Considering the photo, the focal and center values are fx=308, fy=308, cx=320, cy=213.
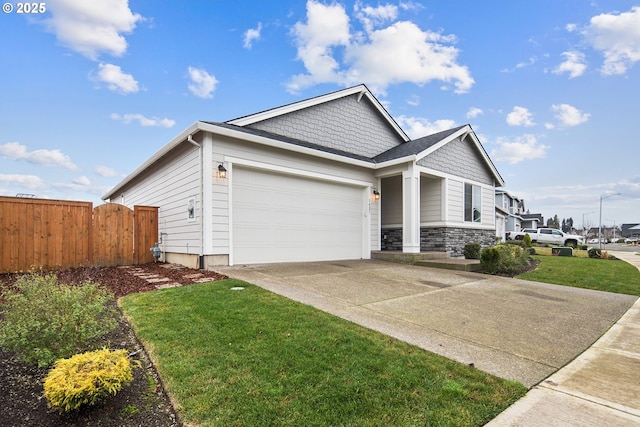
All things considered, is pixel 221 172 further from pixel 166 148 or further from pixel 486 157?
pixel 486 157

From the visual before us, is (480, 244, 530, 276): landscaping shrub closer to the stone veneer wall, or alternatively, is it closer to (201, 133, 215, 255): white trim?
the stone veneer wall

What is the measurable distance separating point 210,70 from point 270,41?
8.12 feet

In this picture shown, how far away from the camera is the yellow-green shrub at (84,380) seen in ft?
6.14

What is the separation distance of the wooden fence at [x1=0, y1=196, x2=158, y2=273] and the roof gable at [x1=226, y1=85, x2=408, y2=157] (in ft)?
14.6

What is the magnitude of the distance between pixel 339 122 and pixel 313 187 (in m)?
3.60

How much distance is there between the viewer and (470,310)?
4605 mm

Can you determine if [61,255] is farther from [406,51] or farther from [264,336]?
[406,51]

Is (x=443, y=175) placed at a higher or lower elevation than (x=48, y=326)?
higher

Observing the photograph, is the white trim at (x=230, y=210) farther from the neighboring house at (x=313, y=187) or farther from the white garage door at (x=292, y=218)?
the white garage door at (x=292, y=218)

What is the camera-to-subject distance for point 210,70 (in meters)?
11.5

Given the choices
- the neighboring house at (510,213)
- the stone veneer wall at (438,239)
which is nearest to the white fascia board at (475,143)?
the stone veneer wall at (438,239)

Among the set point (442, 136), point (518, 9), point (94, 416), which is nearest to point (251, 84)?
point (442, 136)

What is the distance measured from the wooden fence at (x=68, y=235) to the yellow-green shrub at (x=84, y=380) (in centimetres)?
633

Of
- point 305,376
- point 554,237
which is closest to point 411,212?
point 305,376
